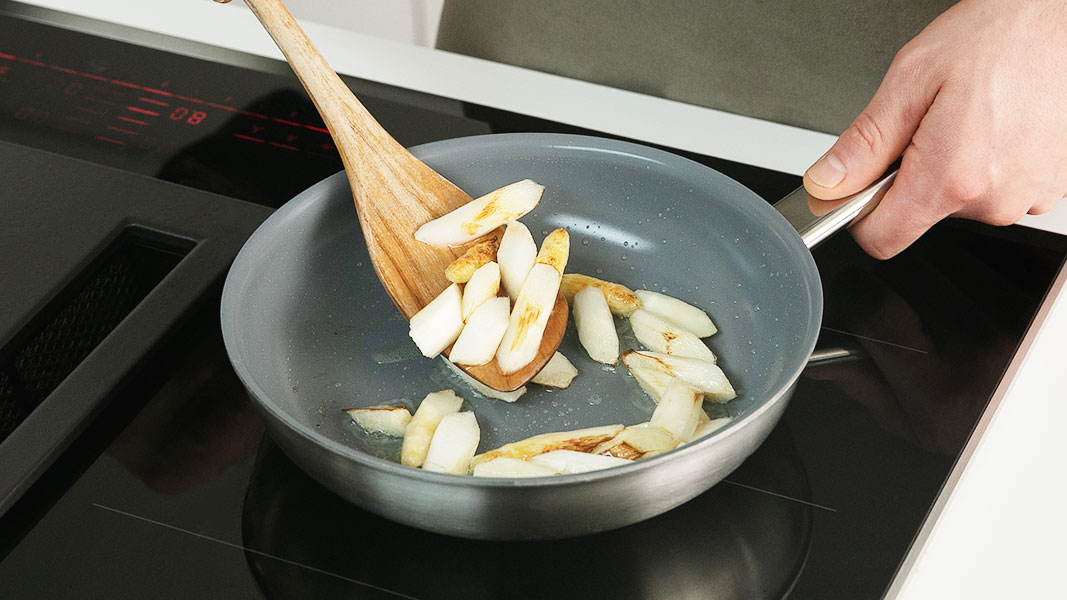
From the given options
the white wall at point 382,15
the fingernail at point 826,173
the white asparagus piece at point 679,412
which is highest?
the fingernail at point 826,173

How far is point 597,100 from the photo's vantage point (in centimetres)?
86

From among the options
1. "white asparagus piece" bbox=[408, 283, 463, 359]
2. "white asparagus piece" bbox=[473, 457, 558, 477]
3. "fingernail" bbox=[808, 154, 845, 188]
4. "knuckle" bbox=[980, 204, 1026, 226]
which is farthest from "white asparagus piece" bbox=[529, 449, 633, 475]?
"knuckle" bbox=[980, 204, 1026, 226]

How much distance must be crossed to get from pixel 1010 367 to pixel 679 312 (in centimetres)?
20

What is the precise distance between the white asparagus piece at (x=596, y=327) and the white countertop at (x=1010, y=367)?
0.21m

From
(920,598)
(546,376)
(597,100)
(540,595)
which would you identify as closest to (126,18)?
(597,100)

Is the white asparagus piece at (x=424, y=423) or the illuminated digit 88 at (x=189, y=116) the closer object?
the white asparagus piece at (x=424, y=423)

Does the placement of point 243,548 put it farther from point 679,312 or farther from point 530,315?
point 679,312

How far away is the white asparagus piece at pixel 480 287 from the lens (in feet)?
1.98

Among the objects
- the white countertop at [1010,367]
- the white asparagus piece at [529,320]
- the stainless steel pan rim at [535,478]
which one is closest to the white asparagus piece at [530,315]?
the white asparagus piece at [529,320]

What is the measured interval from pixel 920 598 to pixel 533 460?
192 mm

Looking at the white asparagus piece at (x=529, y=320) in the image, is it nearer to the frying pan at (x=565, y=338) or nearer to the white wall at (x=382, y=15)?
the frying pan at (x=565, y=338)

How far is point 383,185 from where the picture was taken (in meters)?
0.64

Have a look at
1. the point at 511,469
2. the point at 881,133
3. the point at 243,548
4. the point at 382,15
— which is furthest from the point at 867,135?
the point at 382,15

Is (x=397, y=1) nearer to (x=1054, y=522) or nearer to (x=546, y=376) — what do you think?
(x=546, y=376)
